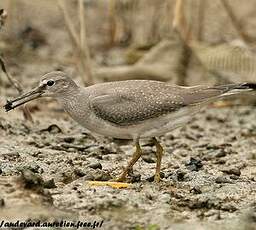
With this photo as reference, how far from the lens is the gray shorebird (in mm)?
6719

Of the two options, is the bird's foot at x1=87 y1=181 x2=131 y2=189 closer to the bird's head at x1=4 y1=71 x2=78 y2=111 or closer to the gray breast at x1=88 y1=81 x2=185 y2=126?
the gray breast at x1=88 y1=81 x2=185 y2=126

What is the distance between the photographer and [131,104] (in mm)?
6750

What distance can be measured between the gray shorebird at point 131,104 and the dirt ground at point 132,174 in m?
0.42

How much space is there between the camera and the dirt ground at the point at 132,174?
5605 mm

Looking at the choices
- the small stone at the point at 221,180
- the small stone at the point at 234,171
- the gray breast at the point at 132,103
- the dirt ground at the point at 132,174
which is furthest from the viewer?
the small stone at the point at 234,171

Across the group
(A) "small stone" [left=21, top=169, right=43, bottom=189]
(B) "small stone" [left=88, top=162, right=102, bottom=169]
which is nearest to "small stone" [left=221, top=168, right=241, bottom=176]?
(B) "small stone" [left=88, top=162, right=102, bottom=169]

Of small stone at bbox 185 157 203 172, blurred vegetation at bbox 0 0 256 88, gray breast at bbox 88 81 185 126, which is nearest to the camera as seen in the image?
gray breast at bbox 88 81 185 126

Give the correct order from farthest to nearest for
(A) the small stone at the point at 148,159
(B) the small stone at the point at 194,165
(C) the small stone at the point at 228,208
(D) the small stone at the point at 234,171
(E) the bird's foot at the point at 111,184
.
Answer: (A) the small stone at the point at 148,159 → (B) the small stone at the point at 194,165 → (D) the small stone at the point at 234,171 → (E) the bird's foot at the point at 111,184 → (C) the small stone at the point at 228,208

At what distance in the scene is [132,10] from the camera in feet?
41.2

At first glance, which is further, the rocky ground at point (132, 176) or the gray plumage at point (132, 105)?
the gray plumage at point (132, 105)

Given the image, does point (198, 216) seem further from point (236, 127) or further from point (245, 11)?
point (245, 11)

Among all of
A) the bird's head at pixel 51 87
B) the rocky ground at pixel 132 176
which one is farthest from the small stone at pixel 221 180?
the bird's head at pixel 51 87

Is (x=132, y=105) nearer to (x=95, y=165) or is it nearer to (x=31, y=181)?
(x=95, y=165)

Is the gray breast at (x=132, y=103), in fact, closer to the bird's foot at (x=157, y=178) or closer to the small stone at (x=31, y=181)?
the bird's foot at (x=157, y=178)
